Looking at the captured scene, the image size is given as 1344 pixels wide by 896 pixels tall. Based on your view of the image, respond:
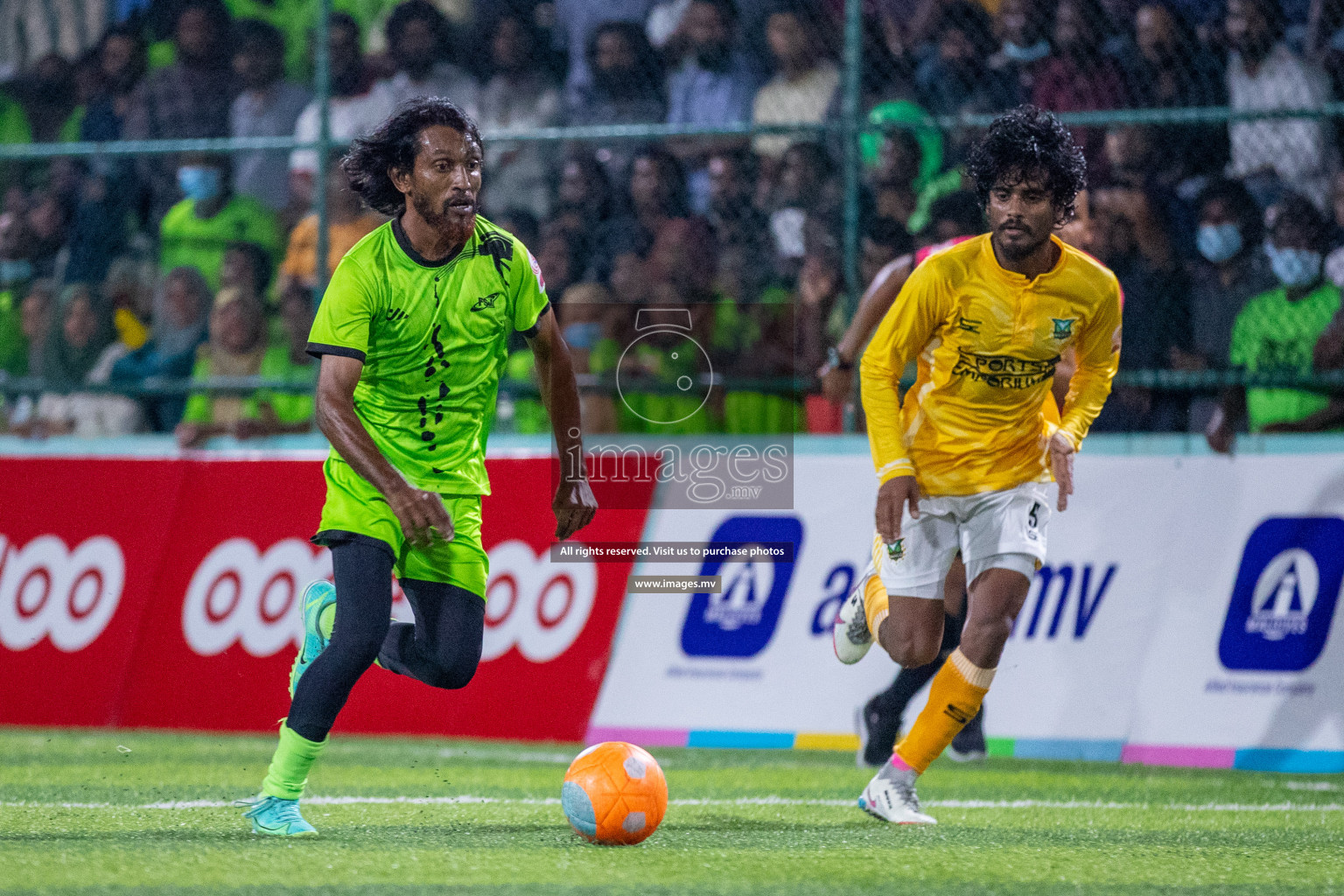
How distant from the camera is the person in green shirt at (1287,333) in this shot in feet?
25.9

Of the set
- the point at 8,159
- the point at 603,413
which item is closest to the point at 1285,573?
the point at 603,413

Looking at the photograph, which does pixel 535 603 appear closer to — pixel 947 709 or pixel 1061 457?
pixel 947 709

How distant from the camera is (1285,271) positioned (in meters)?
8.18

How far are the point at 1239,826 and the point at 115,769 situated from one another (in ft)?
14.5

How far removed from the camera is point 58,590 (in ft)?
27.8

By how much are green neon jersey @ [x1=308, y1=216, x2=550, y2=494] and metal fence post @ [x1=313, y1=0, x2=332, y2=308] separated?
3870mm

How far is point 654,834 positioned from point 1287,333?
4.30m

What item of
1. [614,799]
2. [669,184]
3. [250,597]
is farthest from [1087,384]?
[250,597]

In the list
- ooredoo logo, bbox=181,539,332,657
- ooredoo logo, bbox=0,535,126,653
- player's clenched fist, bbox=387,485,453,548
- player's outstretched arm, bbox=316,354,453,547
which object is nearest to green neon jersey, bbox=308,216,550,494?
player's outstretched arm, bbox=316,354,453,547

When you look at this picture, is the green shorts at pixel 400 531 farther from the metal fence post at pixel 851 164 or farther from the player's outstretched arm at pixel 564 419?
the metal fence post at pixel 851 164

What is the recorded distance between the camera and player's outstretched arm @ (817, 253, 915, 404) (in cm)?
721

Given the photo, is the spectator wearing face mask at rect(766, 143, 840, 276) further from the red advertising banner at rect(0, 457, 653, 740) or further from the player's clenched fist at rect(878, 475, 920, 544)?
the player's clenched fist at rect(878, 475, 920, 544)

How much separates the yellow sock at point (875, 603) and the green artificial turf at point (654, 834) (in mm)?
693

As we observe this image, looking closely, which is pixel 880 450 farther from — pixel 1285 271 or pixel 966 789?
pixel 1285 271
